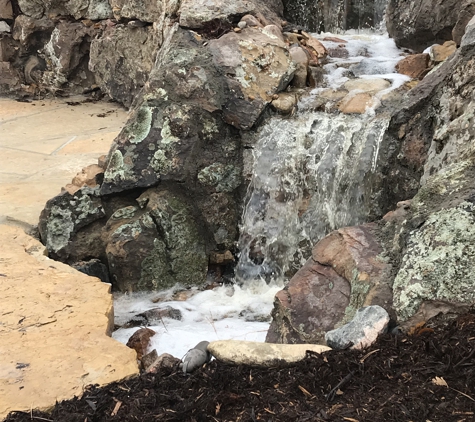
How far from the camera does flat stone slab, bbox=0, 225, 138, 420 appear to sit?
2064mm

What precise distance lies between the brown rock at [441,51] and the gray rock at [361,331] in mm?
2513

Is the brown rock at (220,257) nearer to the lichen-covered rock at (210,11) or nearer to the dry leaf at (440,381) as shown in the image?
the lichen-covered rock at (210,11)

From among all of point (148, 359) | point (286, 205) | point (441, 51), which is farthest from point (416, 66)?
point (148, 359)

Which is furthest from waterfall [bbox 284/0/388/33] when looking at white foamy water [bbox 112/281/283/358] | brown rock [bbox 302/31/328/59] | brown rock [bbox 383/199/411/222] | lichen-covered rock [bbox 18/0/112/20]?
brown rock [bbox 383/199/411/222]

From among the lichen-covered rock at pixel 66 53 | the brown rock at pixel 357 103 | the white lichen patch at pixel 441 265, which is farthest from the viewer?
the lichen-covered rock at pixel 66 53

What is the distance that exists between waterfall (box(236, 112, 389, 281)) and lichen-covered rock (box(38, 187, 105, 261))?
106 centimetres

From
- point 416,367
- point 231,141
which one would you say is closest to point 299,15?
point 231,141

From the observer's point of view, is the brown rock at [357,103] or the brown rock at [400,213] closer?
the brown rock at [400,213]

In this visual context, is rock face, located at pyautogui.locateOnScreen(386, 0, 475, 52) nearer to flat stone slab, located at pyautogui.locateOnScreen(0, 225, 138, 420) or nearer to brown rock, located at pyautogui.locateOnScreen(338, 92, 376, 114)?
brown rock, located at pyautogui.locateOnScreen(338, 92, 376, 114)

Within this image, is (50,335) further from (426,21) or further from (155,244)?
(426,21)

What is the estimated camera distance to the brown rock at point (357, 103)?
141 inches

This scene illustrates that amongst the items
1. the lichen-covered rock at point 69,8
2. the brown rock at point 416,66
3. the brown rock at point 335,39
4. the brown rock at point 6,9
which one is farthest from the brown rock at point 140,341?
the brown rock at point 6,9

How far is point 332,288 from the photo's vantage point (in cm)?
235

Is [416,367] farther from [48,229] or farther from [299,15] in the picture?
[299,15]
